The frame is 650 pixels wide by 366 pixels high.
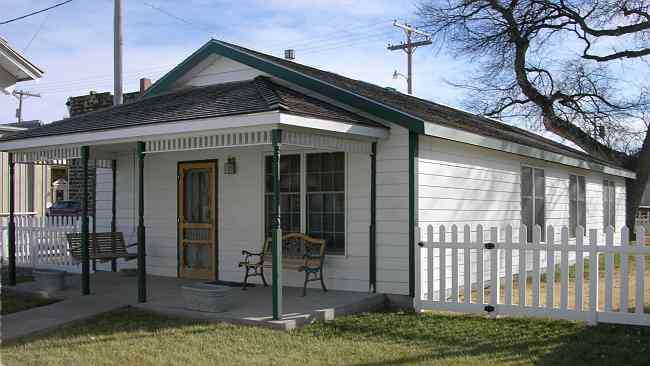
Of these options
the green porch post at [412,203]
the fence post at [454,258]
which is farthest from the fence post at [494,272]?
the green porch post at [412,203]

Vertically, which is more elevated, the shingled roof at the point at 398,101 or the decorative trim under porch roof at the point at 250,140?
the shingled roof at the point at 398,101

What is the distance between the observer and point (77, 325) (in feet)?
27.5

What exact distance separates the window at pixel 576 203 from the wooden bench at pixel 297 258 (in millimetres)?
8311

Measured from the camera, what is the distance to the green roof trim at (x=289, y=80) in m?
9.45

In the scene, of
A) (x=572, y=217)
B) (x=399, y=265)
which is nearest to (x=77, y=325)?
(x=399, y=265)

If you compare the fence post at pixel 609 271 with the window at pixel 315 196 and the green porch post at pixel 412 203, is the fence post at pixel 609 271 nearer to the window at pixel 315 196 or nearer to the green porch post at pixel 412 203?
the green porch post at pixel 412 203

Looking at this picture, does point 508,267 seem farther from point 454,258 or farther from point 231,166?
point 231,166

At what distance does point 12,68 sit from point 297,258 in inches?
204

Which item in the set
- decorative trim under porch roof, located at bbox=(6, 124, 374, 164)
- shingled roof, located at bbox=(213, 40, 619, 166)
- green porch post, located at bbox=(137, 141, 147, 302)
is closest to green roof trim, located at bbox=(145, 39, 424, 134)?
shingled roof, located at bbox=(213, 40, 619, 166)

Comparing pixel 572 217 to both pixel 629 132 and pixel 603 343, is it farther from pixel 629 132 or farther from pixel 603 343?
pixel 629 132

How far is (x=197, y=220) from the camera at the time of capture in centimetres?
1206

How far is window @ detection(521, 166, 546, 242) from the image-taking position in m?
13.3

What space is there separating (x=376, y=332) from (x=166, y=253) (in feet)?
19.6

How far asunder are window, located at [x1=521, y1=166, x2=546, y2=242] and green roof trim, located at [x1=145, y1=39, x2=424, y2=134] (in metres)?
4.94
